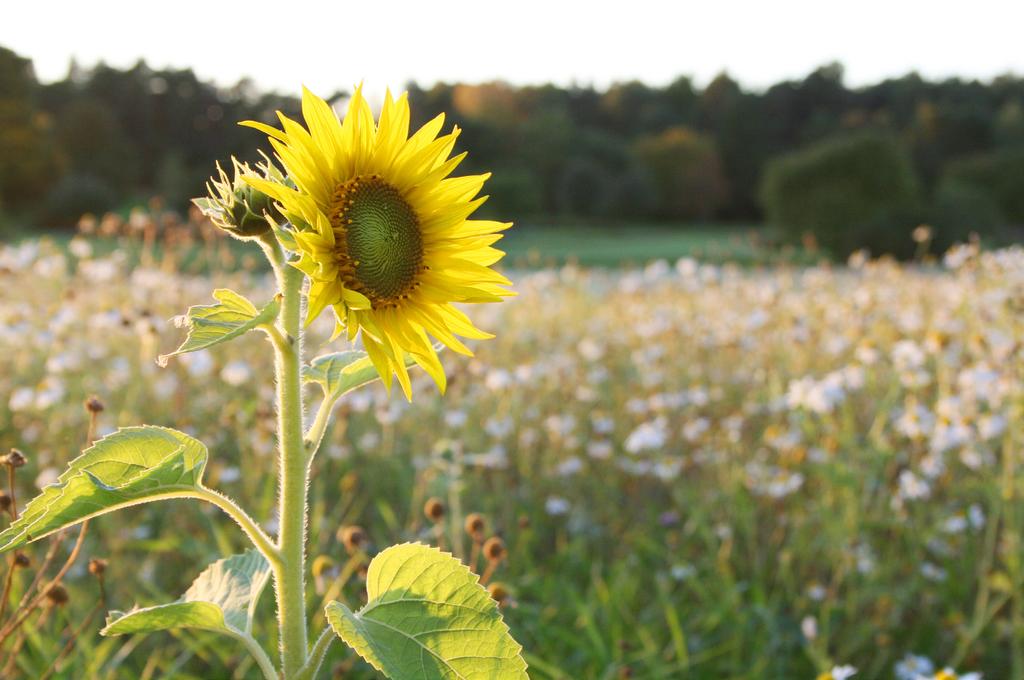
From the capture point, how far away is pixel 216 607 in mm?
1069

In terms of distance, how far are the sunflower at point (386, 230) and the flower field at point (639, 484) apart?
2.60 ft

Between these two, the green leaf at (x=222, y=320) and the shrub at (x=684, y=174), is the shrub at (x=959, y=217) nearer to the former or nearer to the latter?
the shrub at (x=684, y=174)

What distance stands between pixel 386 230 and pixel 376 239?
0.09ft

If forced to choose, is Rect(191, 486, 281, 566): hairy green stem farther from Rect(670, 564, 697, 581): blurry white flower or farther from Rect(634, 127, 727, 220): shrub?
Rect(634, 127, 727, 220): shrub

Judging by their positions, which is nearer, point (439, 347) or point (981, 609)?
point (439, 347)

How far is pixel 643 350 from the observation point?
17.1 feet

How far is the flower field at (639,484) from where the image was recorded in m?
2.50

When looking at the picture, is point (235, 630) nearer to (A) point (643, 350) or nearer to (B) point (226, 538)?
(B) point (226, 538)

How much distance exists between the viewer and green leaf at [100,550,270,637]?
3.35 feet

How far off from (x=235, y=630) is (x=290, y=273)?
43 centimetres

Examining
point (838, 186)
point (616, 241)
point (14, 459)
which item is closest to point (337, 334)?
point (14, 459)

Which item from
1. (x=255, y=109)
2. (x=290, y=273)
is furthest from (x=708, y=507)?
(x=255, y=109)

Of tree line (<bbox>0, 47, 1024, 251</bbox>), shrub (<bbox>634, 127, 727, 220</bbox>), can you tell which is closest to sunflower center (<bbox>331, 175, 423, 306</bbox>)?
tree line (<bbox>0, 47, 1024, 251</bbox>)

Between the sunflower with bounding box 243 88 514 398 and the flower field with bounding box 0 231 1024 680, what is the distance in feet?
2.60
